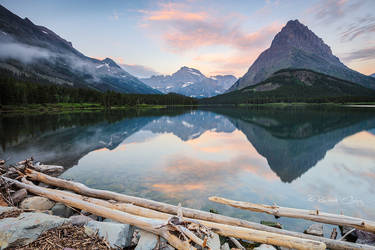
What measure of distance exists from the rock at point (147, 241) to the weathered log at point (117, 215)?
0.46ft

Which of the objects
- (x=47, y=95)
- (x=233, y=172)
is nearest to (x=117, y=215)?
(x=233, y=172)

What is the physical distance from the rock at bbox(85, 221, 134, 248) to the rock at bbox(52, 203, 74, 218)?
314 centimetres

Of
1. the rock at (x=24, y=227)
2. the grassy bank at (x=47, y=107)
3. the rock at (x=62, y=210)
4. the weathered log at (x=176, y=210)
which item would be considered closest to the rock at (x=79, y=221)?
the rock at (x=24, y=227)

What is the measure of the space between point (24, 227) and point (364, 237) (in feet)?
38.4

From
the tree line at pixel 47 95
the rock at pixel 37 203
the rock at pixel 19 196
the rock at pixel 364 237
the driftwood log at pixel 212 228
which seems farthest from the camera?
the tree line at pixel 47 95

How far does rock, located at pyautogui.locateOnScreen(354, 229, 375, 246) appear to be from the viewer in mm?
7168

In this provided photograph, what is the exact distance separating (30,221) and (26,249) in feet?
2.99

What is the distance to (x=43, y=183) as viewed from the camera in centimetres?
1210

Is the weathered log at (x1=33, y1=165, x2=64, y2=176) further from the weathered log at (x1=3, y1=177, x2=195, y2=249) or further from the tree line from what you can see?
the tree line

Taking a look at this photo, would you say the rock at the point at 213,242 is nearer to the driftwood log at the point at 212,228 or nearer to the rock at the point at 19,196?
the driftwood log at the point at 212,228

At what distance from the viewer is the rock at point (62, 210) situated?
882 centimetres

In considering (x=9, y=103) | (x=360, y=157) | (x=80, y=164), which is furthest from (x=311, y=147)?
(x=9, y=103)

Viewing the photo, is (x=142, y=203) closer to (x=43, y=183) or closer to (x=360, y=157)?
(x=43, y=183)

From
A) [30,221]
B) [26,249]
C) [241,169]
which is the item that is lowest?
[241,169]
